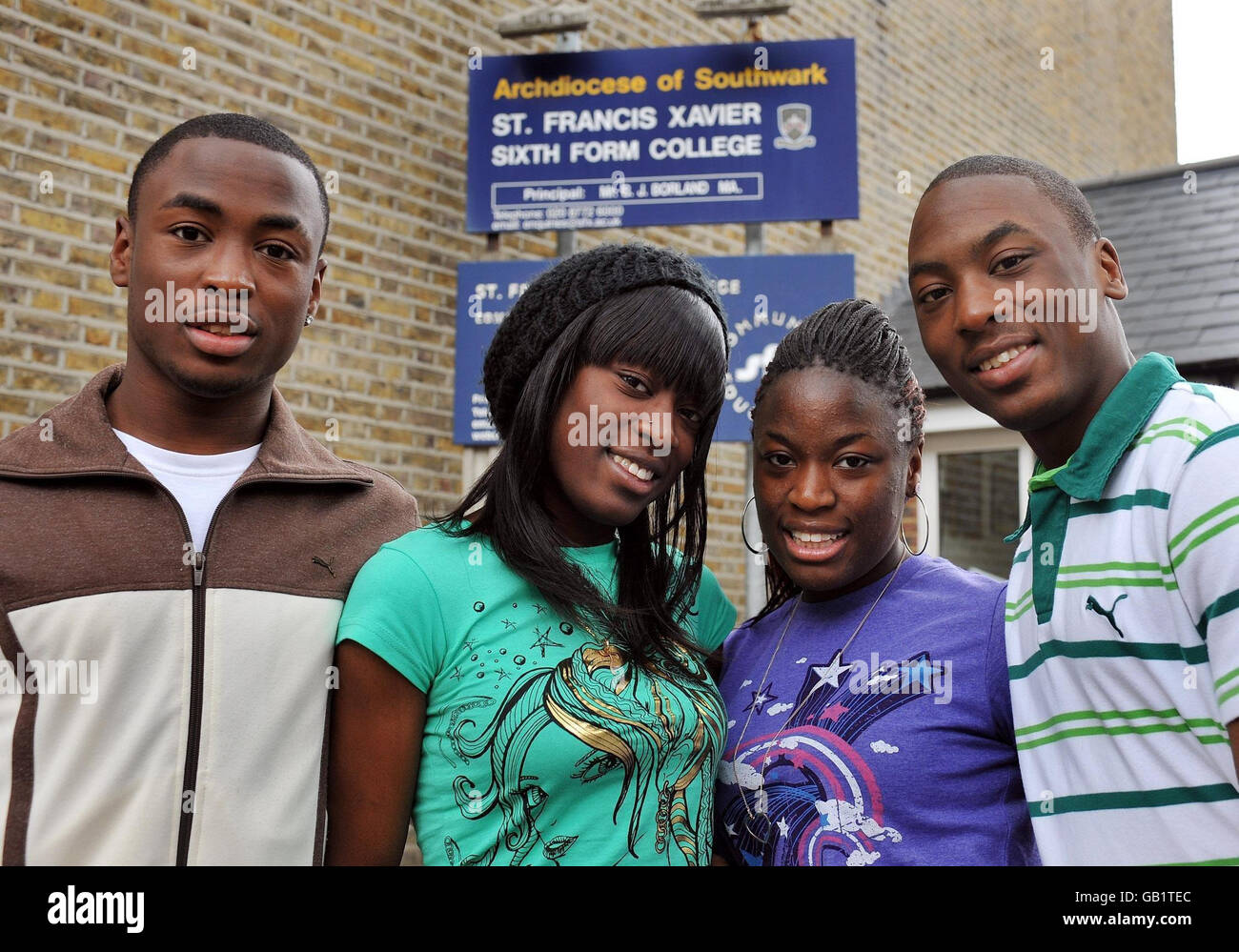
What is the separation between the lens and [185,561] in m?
1.78

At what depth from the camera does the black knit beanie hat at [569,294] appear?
2010 mm

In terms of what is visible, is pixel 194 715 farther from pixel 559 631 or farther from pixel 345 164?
pixel 345 164

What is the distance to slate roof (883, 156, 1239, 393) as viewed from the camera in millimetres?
6754

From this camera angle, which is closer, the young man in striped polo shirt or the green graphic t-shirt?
the young man in striped polo shirt

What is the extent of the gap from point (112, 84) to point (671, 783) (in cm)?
374

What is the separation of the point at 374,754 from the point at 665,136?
159 inches

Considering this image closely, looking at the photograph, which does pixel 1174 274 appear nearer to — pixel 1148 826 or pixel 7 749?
pixel 1148 826

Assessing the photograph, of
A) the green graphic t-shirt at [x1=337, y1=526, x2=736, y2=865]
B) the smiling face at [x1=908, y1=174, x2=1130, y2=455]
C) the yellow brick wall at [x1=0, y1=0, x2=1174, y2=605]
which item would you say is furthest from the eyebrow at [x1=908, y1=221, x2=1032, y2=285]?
the yellow brick wall at [x1=0, y1=0, x2=1174, y2=605]

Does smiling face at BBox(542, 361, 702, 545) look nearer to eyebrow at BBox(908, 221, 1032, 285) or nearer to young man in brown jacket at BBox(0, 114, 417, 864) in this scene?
young man in brown jacket at BBox(0, 114, 417, 864)

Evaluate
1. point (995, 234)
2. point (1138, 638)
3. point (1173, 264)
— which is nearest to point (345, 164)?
point (995, 234)

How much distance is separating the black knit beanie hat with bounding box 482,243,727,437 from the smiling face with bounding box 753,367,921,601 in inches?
7.7

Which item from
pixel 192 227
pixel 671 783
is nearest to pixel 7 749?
pixel 192 227

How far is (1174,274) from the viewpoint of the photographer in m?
7.44

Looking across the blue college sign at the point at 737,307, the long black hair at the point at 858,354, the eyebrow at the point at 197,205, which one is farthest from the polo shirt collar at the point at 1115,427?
the blue college sign at the point at 737,307
